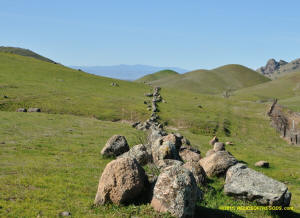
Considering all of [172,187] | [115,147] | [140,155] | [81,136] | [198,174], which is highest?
[172,187]

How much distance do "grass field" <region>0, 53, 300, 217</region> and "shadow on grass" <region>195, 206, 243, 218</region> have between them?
0.08m

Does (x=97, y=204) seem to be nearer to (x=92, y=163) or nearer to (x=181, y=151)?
(x=92, y=163)

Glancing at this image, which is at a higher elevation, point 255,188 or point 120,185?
point 120,185

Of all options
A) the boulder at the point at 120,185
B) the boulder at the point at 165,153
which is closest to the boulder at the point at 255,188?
the boulder at the point at 165,153

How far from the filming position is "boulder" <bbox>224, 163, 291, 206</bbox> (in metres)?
18.8

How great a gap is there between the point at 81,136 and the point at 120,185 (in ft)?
80.2

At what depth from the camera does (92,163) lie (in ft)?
88.3

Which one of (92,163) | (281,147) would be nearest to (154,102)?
(281,147)

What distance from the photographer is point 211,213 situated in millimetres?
17125

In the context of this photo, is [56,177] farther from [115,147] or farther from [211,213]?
[211,213]

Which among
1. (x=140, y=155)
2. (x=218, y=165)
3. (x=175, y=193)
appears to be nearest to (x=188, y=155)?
(x=218, y=165)

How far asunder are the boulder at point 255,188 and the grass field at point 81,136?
688 mm

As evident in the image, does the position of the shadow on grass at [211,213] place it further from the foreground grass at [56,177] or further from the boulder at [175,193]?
the boulder at [175,193]

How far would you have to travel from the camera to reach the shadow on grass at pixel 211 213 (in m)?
16.8
